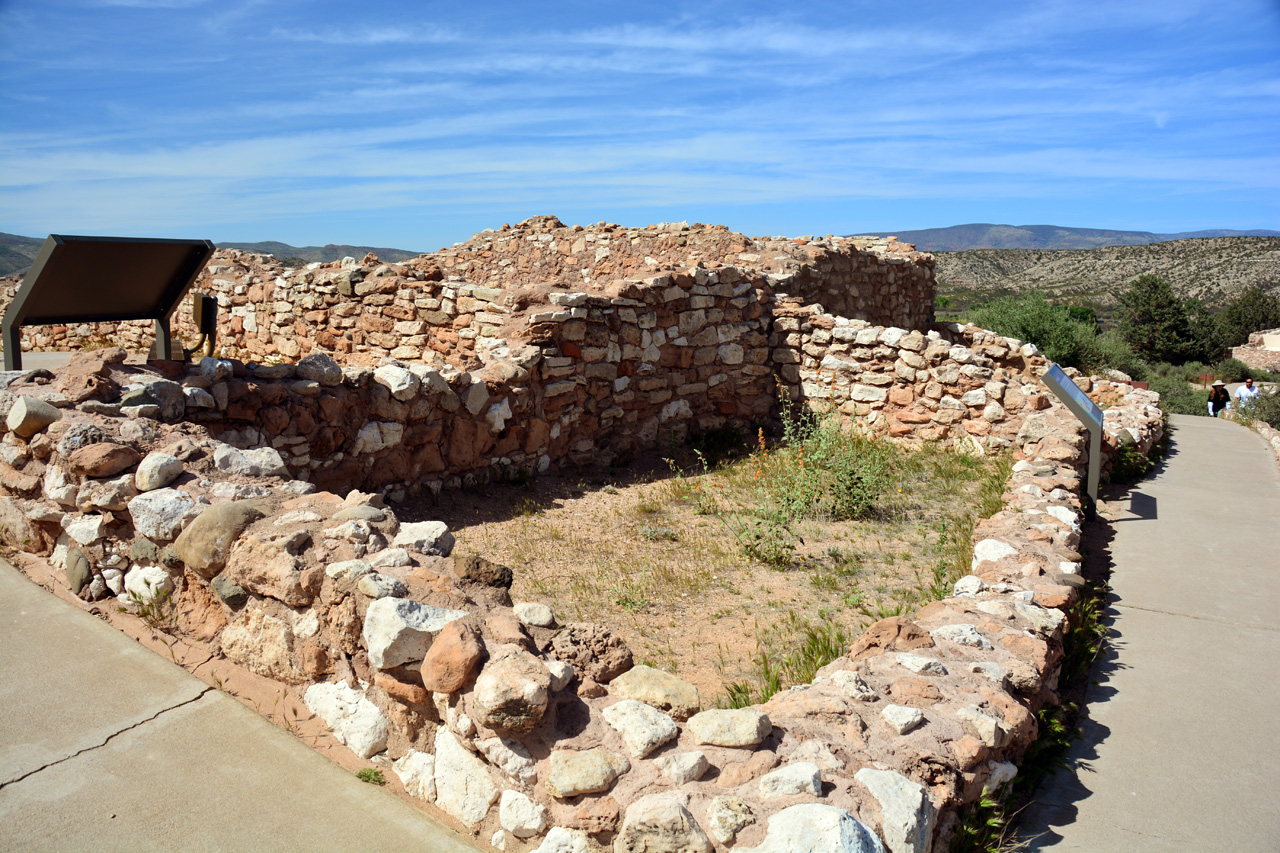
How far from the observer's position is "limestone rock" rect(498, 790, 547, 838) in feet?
8.50

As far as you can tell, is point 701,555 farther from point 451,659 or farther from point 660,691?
point 451,659

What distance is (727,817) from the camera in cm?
234

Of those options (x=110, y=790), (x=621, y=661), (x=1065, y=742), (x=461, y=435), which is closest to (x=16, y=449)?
(x=110, y=790)

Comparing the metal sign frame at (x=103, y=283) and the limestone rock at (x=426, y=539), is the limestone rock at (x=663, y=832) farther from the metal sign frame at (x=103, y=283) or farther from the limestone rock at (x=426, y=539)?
the metal sign frame at (x=103, y=283)

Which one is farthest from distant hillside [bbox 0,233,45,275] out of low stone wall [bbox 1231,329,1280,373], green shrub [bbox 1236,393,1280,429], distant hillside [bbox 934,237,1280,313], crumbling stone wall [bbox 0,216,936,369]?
low stone wall [bbox 1231,329,1280,373]

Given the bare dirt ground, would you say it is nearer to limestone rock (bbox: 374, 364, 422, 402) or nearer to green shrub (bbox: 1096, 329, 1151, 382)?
limestone rock (bbox: 374, 364, 422, 402)

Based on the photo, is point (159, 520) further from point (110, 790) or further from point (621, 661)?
point (621, 661)

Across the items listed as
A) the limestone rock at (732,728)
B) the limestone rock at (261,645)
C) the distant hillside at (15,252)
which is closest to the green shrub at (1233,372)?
the limestone rock at (732,728)

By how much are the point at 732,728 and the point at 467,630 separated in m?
0.97

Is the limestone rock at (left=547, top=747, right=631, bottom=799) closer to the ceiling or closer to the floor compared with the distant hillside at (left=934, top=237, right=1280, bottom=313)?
closer to the floor

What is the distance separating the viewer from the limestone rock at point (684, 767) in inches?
99.9

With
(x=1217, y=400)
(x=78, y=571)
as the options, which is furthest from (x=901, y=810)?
(x=1217, y=400)

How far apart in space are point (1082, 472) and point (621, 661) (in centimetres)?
580

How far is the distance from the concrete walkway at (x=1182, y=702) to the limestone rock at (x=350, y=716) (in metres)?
2.44
